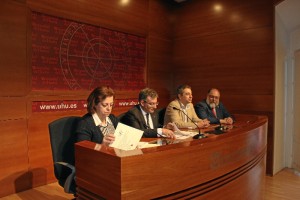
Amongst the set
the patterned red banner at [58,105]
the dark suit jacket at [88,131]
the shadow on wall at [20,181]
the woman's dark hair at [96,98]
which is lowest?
the shadow on wall at [20,181]

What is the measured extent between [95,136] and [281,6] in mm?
3463

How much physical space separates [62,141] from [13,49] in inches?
63.7

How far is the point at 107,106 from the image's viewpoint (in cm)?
219

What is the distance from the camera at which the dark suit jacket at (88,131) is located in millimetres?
1982

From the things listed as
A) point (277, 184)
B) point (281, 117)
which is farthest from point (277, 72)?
point (277, 184)

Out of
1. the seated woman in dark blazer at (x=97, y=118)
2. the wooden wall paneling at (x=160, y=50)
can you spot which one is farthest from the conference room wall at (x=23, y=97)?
the seated woman in dark blazer at (x=97, y=118)

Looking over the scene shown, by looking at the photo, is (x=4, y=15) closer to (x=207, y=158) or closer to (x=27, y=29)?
(x=27, y=29)

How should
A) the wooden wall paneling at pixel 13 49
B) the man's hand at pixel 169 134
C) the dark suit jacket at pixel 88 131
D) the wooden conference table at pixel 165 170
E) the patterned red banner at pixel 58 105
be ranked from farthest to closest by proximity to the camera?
the patterned red banner at pixel 58 105 < the wooden wall paneling at pixel 13 49 < the man's hand at pixel 169 134 < the dark suit jacket at pixel 88 131 < the wooden conference table at pixel 165 170

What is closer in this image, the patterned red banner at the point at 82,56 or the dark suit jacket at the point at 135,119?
the dark suit jacket at the point at 135,119

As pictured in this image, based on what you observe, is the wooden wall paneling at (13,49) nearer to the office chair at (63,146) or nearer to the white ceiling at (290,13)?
the office chair at (63,146)

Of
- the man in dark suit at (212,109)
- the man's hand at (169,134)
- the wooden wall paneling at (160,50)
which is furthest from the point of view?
the wooden wall paneling at (160,50)

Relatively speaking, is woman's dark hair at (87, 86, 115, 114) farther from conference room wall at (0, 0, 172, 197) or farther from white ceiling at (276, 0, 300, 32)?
white ceiling at (276, 0, 300, 32)

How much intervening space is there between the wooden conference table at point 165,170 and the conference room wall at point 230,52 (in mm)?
2280

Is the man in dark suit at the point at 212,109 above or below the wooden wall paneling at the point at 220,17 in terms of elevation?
below
